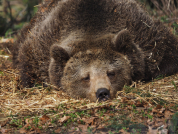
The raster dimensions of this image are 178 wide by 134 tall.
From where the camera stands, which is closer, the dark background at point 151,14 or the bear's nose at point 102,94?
the bear's nose at point 102,94

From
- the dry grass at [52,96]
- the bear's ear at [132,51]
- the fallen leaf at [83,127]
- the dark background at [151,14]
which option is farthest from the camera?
the dark background at [151,14]

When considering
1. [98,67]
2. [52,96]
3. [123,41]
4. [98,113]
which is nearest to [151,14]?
[123,41]

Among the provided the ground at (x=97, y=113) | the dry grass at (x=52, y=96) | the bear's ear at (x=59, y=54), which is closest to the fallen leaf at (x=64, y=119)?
the ground at (x=97, y=113)

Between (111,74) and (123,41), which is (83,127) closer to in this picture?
(111,74)

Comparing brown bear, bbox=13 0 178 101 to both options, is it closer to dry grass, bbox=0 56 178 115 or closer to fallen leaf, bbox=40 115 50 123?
dry grass, bbox=0 56 178 115

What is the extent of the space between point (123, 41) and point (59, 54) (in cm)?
148

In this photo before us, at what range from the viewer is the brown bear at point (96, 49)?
571cm

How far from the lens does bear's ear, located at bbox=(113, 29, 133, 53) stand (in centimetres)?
574

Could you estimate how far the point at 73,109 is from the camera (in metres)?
4.92

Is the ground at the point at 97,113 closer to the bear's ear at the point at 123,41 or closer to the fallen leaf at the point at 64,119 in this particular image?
the fallen leaf at the point at 64,119

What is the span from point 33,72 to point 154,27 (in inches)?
134

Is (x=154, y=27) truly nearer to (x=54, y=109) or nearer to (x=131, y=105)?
(x=131, y=105)

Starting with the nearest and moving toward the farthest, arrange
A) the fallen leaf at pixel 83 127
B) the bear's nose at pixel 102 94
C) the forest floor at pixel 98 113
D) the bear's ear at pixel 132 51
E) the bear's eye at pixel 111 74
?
1. the forest floor at pixel 98 113
2. the fallen leaf at pixel 83 127
3. the bear's nose at pixel 102 94
4. the bear's eye at pixel 111 74
5. the bear's ear at pixel 132 51

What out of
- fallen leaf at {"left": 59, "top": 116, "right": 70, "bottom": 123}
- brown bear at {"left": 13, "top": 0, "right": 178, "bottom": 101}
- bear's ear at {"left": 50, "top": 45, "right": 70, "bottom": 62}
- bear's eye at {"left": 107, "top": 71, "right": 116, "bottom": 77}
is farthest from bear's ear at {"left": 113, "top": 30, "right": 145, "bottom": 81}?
fallen leaf at {"left": 59, "top": 116, "right": 70, "bottom": 123}
